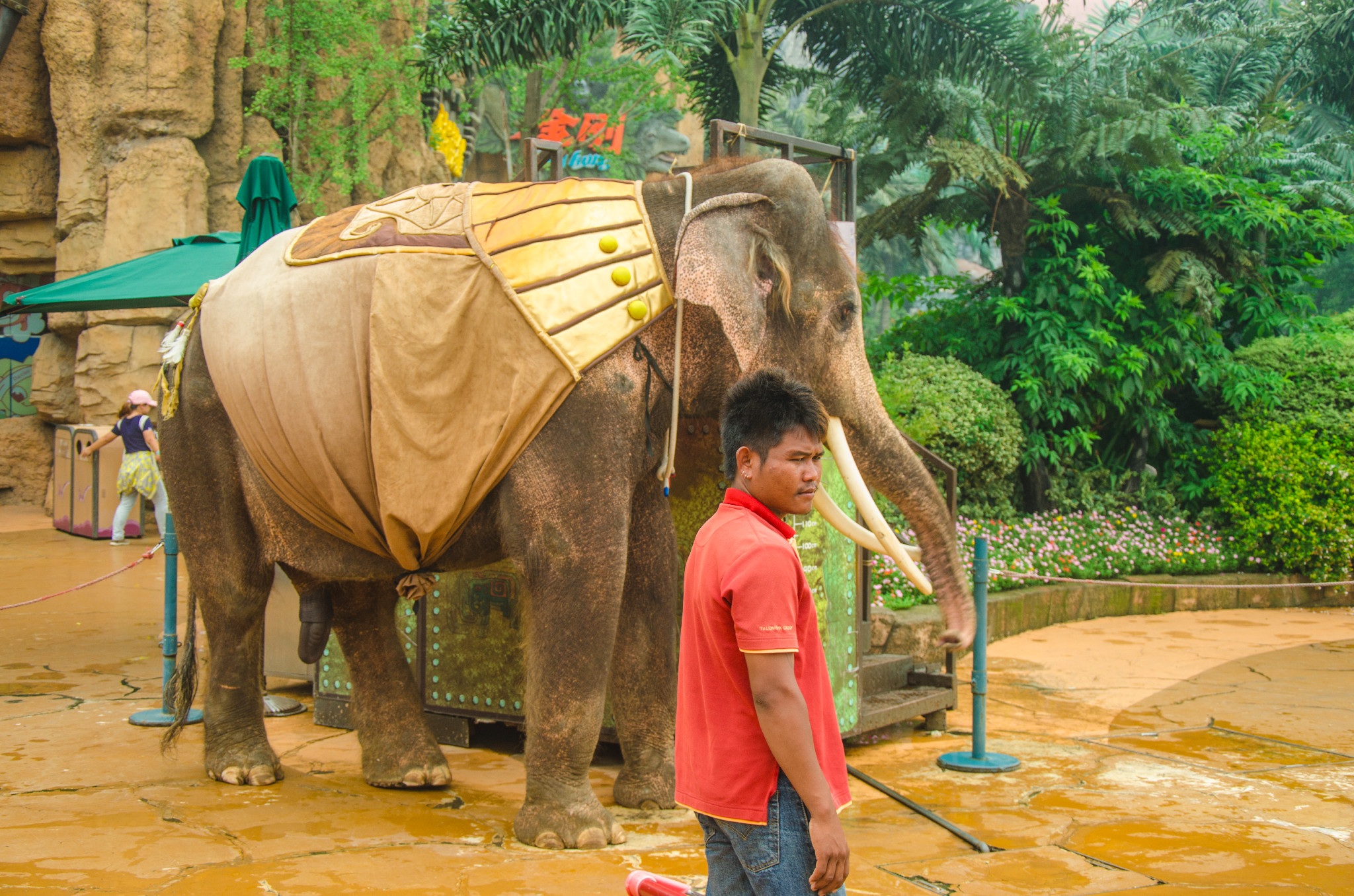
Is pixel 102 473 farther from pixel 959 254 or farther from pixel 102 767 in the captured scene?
pixel 959 254

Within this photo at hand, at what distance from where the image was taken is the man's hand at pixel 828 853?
6.05ft

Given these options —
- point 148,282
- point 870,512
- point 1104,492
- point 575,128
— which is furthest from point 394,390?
point 575,128

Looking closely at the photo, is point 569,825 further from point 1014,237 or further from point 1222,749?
point 1014,237

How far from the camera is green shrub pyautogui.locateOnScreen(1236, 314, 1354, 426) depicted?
9.84 meters

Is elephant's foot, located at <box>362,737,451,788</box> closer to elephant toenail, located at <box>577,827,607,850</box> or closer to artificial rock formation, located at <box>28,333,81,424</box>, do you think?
elephant toenail, located at <box>577,827,607,850</box>

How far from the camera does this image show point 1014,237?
10445 millimetres

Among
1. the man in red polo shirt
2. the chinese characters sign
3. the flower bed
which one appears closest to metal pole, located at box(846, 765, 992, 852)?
the man in red polo shirt

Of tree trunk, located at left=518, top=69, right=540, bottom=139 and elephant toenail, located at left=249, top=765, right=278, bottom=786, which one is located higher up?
tree trunk, located at left=518, top=69, right=540, bottom=139

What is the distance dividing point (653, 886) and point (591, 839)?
1.29 meters

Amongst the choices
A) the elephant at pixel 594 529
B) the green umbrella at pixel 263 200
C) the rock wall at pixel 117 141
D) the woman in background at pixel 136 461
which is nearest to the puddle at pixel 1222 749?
the elephant at pixel 594 529

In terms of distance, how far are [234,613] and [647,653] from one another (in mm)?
1509

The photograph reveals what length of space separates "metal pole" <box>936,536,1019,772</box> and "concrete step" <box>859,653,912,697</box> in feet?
1.92

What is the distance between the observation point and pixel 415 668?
484 cm

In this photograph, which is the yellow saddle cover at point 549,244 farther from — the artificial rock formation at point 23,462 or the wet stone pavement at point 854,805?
the artificial rock formation at point 23,462
